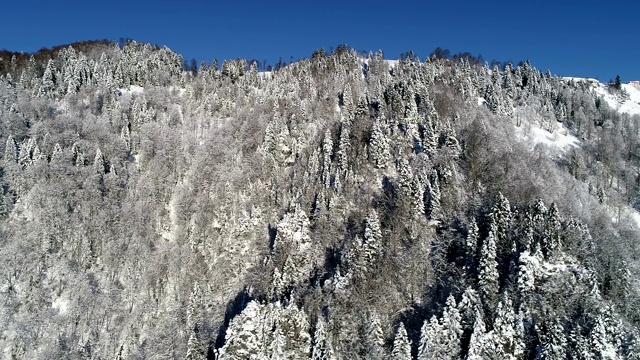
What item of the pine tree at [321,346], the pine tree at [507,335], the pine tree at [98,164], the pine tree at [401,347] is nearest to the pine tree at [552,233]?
the pine tree at [507,335]

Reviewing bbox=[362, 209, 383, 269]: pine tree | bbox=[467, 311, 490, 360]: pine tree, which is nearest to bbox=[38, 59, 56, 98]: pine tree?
bbox=[362, 209, 383, 269]: pine tree

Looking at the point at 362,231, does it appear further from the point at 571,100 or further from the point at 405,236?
the point at 571,100

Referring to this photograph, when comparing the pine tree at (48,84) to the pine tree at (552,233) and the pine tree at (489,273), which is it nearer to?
the pine tree at (489,273)

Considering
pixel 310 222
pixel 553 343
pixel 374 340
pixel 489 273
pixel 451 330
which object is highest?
pixel 310 222

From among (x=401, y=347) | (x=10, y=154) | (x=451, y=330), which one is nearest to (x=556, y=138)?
(x=451, y=330)

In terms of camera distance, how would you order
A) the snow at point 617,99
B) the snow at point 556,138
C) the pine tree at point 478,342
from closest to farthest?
the pine tree at point 478,342, the snow at point 556,138, the snow at point 617,99

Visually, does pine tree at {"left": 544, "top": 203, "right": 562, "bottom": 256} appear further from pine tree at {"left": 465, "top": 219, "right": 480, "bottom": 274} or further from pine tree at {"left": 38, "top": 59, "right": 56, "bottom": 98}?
pine tree at {"left": 38, "top": 59, "right": 56, "bottom": 98}

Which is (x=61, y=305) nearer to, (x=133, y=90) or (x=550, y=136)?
(x=133, y=90)
